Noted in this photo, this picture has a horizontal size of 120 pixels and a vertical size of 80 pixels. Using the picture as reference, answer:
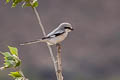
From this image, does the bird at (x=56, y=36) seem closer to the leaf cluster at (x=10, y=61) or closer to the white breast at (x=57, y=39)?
the white breast at (x=57, y=39)

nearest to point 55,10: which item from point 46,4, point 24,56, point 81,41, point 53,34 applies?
point 46,4

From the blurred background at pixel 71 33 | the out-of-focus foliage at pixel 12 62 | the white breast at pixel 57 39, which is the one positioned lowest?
the out-of-focus foliage at pixel 12 62

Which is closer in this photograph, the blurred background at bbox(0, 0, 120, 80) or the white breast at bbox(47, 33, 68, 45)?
the white breast at bbox(47, 33, 68, 45)

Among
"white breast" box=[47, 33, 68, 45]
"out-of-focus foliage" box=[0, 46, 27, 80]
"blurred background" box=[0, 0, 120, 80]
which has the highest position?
"blurred background" box=[0, 0, 120, 80]

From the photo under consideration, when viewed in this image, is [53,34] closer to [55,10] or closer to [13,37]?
[13,37]

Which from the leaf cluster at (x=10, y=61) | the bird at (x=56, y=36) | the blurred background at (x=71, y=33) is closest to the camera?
the leaf cluster at (x=10, y=61)

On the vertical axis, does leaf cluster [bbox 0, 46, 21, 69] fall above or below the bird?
below

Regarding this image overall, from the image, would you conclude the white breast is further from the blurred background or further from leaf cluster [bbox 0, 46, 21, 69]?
the blurred background

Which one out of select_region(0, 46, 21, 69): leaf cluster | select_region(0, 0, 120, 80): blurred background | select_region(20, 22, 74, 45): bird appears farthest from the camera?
select_region(0, 0, 120, 80): blurred background

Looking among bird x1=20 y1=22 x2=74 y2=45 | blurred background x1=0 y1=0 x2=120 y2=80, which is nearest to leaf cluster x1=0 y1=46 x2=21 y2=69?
bird x1=20 y1=22 x2=74 y2=45

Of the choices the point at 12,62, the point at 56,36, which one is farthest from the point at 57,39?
the point at 12,62

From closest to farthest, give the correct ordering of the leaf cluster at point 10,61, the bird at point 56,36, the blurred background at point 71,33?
the leaf cluster at point 10,61, the bird at point 56,36, the blurred background at point 71,33

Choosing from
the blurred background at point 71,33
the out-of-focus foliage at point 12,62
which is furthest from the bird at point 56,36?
the blurred background at point 71,33

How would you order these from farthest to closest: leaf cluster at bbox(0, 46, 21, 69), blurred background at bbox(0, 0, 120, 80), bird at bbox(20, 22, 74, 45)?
blurred background at bbox(0, 0, 120, 80), bird at bbox(20, 22, 74, 45), leaf cluster at bbox(0, 46, 21, 69)
